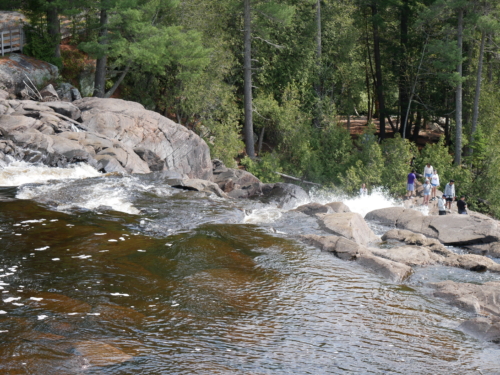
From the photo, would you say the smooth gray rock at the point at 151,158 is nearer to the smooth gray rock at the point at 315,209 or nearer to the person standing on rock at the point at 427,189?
the smooth gray rock at the point at 315,209

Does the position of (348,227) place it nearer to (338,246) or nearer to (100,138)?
(338,246)

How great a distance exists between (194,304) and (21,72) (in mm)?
21415

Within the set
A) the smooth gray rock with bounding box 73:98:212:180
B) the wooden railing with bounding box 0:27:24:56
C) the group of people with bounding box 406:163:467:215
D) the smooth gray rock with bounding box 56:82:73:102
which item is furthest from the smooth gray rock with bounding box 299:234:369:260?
the wooden railing with bounding box 0:27:24:56

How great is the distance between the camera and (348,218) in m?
15.0

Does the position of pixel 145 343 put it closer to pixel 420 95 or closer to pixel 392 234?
pixel 392 234

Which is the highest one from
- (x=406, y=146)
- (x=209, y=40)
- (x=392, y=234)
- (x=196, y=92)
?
(x=209, y=40)

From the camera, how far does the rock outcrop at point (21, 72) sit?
2456cm

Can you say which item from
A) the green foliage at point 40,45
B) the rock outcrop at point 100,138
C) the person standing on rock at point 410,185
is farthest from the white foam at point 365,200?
the green foliage at point 40,45

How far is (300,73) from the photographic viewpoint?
3547 cm

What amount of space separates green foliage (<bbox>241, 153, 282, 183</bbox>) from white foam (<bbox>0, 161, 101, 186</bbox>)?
1347 cm

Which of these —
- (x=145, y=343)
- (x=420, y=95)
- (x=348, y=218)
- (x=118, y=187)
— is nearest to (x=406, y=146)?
(x=420, y=95)

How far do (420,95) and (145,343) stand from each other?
110 feet

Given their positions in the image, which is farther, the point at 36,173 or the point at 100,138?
the point at 100,138

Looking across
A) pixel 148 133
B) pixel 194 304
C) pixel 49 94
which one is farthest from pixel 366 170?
pixel 194 304
